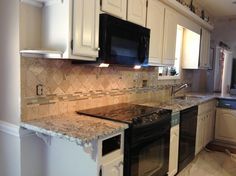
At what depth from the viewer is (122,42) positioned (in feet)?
6.63

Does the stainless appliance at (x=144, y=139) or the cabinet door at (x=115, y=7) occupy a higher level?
the cabinet door at (x=115, y=7)

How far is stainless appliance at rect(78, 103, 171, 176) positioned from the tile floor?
81cm

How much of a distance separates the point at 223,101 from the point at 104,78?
2748 millimetres

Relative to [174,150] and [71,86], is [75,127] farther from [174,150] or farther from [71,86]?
[174,150]

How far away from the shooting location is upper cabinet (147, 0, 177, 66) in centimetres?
263

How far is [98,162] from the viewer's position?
151 centimetres

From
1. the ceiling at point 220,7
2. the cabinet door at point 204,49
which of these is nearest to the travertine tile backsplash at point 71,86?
the cabinet door at point 204,49

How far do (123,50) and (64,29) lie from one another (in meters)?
0.61

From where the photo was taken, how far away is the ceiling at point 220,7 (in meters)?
3.81

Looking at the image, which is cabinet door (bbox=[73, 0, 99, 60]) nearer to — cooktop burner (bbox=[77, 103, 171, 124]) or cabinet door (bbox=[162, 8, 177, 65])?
cooktop burner (bbox=[77, 103, 171, 124])

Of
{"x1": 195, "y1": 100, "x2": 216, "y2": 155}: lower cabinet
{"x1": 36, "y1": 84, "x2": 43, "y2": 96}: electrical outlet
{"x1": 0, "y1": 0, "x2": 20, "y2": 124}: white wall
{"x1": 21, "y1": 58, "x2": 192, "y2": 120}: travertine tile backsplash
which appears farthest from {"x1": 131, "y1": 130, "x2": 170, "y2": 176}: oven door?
{"x1": 195, "y1": 100, "x2": 216, "y2": 155}: lower cabinet

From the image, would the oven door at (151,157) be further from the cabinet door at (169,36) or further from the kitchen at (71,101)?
the cabinet door at (169,36)

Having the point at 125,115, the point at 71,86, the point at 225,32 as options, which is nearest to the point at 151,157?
the point at 125,115

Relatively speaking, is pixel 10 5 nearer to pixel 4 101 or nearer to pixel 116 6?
pixel 4 101
